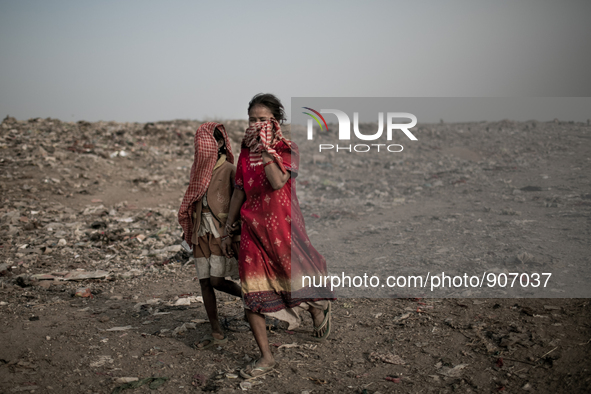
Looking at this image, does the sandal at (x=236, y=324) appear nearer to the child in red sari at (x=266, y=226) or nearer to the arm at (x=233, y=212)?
the child in red sari at (x=266, y=226)

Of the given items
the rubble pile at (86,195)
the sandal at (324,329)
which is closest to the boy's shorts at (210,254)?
the sandal at (324,329)

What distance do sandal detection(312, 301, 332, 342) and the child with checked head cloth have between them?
672 mm

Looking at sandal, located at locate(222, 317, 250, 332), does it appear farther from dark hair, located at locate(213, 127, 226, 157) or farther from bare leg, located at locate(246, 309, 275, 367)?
dark hair, located at locate(213, 127, 226, 157)

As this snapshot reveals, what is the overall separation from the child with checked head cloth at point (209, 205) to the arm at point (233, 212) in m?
0.04

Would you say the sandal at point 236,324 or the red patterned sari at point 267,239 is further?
the sandal at point 236,324

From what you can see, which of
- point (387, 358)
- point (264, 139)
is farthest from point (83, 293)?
point (387, 358)

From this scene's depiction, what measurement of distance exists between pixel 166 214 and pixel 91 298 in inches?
115

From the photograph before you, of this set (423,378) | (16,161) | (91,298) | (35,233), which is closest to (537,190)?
(423,378)

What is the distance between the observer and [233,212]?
257 cm

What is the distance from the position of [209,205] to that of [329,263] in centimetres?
258

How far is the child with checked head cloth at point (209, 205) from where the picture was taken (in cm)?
264

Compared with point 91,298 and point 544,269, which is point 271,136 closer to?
point 91,298

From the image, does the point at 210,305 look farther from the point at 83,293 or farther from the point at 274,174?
the point at 83,293

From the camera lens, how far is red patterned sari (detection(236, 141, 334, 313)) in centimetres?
240
